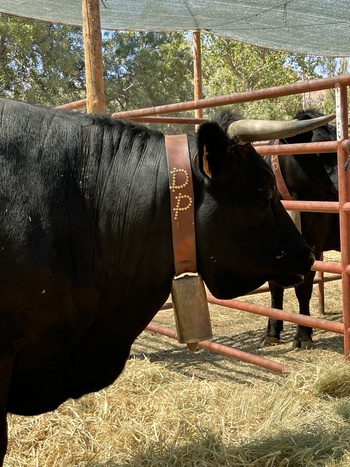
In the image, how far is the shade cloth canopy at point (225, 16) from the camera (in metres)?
9.48

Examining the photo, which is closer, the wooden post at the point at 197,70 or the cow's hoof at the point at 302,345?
the cow's hoof at the point at 302,345

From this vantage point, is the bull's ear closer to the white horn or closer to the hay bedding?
the white horn

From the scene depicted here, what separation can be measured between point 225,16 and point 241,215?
8246mm

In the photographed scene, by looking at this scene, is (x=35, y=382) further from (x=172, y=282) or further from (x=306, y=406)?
A: (x=306, y=406)

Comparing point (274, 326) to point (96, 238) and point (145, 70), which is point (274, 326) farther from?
point (145, 70)

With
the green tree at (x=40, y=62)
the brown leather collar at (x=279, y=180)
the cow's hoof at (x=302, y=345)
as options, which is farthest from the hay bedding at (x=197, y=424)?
the green tree at (x=40, y=62)

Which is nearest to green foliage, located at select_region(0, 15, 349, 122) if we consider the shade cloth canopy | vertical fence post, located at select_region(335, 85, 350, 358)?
the shade cloth canopy

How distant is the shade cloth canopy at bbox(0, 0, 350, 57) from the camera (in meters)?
9.48

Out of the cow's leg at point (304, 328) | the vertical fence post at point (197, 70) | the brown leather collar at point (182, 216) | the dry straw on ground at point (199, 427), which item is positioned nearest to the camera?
the brown leather collar at point (182, 216)

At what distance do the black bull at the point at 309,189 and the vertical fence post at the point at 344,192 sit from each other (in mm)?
1626

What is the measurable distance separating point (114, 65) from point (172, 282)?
1189 inches

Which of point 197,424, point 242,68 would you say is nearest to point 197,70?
point 197,424

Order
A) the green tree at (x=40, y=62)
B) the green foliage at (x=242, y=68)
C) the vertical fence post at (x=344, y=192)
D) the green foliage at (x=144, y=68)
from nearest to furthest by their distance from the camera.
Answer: the vertical fence post at (x=344, y=192)
the green foliage at (x=242, y=68)
the green foliage at (x=144, y=68)
the green tree at (x=40, y=62)

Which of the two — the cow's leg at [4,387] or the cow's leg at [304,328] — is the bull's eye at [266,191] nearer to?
the cow's leg at [4,387]
